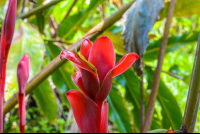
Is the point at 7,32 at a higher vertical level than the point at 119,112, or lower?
higher

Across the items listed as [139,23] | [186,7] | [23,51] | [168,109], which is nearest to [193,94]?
[139,23]

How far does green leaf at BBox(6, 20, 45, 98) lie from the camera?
37 centimetres

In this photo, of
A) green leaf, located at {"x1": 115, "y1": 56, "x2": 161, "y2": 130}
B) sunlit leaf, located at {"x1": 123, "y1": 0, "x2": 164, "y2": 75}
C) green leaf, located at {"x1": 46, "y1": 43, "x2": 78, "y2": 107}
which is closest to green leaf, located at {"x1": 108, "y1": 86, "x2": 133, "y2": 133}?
green leaf, located at {"x1": 115, "y1": 56, "x2": 161, "y2": 130}

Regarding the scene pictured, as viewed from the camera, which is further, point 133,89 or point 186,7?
point 133,89

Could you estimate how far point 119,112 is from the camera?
77cm

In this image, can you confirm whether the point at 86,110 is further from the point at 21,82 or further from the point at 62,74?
the point at 62,74

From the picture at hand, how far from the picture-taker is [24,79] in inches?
7.9

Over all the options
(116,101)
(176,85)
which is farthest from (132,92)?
(176,85)

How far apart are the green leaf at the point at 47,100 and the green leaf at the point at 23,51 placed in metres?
0.27

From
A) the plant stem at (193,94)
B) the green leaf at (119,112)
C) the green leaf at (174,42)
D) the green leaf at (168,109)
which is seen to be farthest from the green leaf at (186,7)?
the plant stem at (193,94)

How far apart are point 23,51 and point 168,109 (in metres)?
0.56

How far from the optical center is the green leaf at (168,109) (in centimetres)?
73

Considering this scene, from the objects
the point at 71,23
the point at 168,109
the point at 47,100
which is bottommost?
→ the point at 168,109

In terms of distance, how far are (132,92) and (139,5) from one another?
1.58ft
